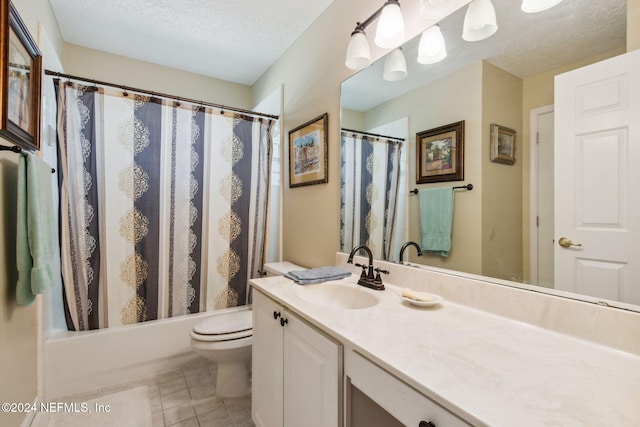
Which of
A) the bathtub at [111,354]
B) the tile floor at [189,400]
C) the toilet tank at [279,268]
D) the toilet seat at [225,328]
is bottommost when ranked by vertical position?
the tile floor at [189,400]

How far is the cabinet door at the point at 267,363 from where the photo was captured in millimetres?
1180

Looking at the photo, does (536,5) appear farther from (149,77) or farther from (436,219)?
(149,77)

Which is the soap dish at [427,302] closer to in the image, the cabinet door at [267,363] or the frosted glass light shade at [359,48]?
the cabinet door at [267,363]

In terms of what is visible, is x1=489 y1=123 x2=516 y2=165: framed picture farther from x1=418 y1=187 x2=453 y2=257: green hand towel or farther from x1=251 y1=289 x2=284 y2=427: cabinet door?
x1=251 y1=289 x2=284 y2=427: cabinet door

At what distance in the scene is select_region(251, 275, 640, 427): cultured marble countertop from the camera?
0.51 meters

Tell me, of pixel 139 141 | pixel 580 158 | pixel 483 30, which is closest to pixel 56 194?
→ pixel 139 141

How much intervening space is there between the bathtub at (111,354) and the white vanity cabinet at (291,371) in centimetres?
97

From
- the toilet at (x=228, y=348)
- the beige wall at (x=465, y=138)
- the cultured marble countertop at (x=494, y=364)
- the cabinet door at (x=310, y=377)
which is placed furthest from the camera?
the toilet at (x=228, y=348)

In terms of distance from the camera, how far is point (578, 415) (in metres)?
0.50

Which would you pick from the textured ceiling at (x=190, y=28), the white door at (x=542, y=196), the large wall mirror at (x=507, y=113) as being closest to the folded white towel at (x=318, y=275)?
the large wall mirror at (x=507, y=113)

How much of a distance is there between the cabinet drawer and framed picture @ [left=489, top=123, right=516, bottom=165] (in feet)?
2.76

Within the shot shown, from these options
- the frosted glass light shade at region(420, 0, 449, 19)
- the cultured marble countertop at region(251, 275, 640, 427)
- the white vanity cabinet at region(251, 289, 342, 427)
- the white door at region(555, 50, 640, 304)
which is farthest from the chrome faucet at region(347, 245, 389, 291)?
the frosted glass light shade at region(420, 0, 449, 19)

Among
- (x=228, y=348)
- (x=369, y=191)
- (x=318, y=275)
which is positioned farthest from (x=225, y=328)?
(x=369, y=191)

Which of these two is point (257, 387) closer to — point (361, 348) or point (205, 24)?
point (361, 348)
